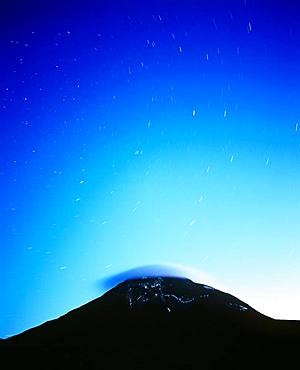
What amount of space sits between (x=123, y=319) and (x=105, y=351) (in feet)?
98.8

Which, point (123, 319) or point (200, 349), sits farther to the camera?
point (123, 319)

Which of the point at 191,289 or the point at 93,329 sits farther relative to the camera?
the point at 191,289

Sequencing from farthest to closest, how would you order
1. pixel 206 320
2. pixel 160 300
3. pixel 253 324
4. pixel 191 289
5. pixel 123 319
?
1. pixel 191 289
2. pixel 160 300
3. pixel 123 319
4. pixel 206 320
5. pixel 253 324

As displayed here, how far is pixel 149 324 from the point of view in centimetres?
8019

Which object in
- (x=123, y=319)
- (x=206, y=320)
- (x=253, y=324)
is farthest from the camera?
(x=123, y=319)

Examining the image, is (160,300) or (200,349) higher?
(160,300)

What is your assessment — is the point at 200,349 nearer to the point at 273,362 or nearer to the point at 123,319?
the point at 273,362

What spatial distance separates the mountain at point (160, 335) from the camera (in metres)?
45.8

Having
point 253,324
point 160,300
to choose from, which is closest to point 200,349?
point 253,324

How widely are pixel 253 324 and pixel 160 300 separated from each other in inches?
1304

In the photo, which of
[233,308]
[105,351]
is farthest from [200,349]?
[233,308]

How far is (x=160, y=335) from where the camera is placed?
70562 mm

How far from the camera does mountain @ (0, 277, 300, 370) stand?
45812 mm

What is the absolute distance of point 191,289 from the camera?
108250 millimetres
